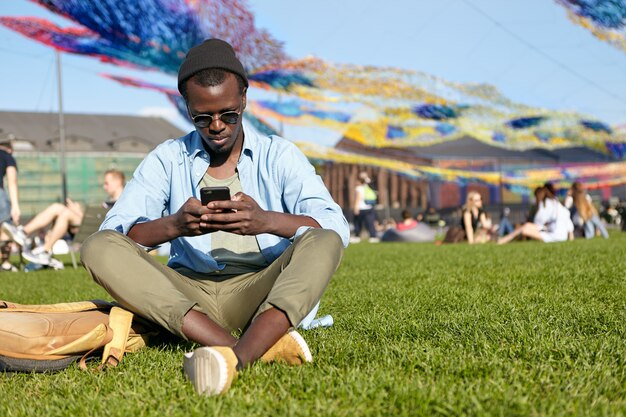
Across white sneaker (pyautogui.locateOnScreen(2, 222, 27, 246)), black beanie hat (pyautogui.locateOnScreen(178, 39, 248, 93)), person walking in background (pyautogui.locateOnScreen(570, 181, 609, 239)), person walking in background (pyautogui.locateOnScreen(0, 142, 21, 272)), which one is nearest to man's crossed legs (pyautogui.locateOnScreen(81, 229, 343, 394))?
black beanie hat (pyautogui.locateOnScreen(178, 39, 248, 93))

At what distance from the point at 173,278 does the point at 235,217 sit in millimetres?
439

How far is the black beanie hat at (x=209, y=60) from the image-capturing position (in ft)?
8.82

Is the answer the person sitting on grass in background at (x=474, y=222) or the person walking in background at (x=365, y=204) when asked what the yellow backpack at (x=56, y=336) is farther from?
the person walking in background at (x=365, y=204)

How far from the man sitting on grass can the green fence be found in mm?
44547

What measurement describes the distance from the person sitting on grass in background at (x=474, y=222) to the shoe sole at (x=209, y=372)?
11854mm

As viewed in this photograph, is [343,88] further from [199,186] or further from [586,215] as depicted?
[199,186]

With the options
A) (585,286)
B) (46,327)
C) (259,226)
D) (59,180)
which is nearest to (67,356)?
(46,327)

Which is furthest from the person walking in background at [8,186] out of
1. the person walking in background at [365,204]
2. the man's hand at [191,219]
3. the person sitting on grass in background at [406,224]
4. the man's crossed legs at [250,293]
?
the person walking in background at [365,204]

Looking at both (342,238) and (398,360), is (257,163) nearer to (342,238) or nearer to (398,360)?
(342,238)

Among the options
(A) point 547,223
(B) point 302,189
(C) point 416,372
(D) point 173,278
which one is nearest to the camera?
(C) point 416,372

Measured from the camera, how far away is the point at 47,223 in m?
9.58

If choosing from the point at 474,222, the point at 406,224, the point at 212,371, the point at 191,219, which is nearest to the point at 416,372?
the point at 212,371

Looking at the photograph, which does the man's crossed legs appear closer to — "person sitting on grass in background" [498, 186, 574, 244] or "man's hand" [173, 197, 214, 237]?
"man's hand" [173, 197, 214, 237]

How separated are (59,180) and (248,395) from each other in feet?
166
